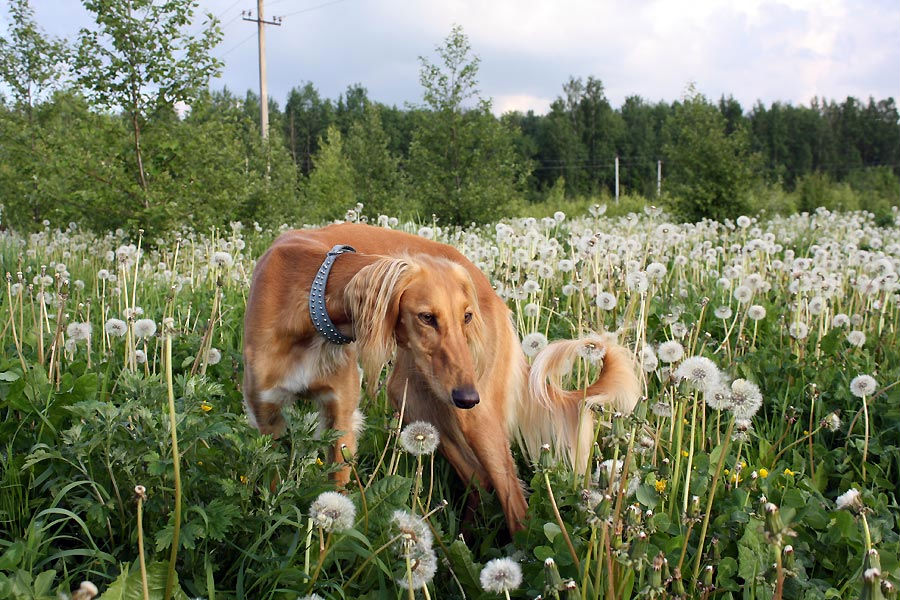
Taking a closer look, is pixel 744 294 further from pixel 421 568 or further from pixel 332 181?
pixel 332 181

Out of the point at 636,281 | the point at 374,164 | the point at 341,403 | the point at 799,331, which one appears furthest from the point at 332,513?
the point at 374,164

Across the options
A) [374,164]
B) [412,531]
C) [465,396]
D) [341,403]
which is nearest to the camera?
[412,531]

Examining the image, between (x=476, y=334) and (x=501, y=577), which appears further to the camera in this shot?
(x=476, y=334)

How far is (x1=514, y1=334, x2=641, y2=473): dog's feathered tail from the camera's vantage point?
256 centimetres

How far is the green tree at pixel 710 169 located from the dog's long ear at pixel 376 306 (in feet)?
44.4

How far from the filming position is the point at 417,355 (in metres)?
2.64

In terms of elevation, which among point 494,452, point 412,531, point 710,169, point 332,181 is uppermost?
point 332,181

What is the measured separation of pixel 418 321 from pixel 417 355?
0.43 ft

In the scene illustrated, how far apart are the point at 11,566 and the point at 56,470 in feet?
1.77

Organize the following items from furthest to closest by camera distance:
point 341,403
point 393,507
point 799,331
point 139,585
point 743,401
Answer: point 799,331, point 341,403, point 393,507, point 743,401, point 139,585

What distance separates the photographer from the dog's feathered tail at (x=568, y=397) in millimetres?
2559

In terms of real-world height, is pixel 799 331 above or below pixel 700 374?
below

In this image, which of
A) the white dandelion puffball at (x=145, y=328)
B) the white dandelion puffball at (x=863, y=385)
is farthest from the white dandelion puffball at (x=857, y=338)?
the white dandelion puffball at (x=145, y=328)

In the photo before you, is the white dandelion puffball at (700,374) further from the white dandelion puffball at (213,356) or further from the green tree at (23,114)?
the green tree at (23,114)
